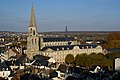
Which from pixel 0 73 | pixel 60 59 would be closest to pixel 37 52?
pixel 60 59

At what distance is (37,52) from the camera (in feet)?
186

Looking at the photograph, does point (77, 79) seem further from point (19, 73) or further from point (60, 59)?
point (60, 59)

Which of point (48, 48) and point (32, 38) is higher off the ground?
point (32, 38)

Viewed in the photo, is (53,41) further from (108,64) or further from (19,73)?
(19,73)

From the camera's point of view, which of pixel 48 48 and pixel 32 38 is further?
pixel 48 48

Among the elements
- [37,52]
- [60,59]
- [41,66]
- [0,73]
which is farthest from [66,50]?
[0,73]

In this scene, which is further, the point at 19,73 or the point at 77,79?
the point at 19,73

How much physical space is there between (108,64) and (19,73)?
1926 centimetres

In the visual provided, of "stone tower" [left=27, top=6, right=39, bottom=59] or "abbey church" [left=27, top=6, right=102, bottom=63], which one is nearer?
"stone tower" [left=27, top=6, right=39, bottom=59]

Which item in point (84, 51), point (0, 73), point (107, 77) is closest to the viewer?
point (107, 77)

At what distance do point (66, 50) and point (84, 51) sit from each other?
616 centimetres

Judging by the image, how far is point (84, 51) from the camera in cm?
6681

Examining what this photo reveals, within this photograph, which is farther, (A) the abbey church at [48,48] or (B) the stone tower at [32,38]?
(A) the abbey church at [48,48]

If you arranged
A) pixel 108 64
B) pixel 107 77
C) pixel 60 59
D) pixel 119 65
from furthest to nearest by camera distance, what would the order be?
pixel 60 59
pixel 108 64
pixel 119 65
pixel 107 77
